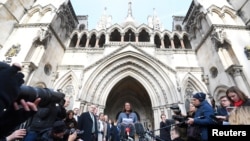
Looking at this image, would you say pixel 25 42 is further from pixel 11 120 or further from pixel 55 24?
pixel 11 120

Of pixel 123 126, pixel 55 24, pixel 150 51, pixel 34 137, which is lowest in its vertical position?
pixel 34 137

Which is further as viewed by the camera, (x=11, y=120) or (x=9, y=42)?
(x=9, y=42)

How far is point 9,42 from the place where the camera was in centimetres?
1335

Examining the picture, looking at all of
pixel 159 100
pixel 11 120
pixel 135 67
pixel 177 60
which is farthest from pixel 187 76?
pixel 11 120

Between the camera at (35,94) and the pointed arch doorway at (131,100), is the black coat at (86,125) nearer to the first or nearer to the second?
the camera at (35,94)

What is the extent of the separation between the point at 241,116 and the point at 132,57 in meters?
13.6

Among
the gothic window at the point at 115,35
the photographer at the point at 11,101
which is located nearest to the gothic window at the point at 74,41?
the gothic window at the point at 115,35

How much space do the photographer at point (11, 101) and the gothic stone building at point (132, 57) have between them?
36.3 feet

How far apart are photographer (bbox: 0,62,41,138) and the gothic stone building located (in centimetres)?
1108

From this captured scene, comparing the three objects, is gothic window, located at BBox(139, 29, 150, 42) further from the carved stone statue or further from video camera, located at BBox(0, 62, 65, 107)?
video camera, located at BBox(0, 62, 65, 107)

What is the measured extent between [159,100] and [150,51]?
456 cm

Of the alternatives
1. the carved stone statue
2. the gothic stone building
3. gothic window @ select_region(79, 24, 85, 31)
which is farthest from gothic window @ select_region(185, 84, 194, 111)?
gothic window @ select_region(79, 24, 85, 31)

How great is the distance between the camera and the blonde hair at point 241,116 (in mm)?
1967

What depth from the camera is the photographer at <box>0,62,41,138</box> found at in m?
1.36
